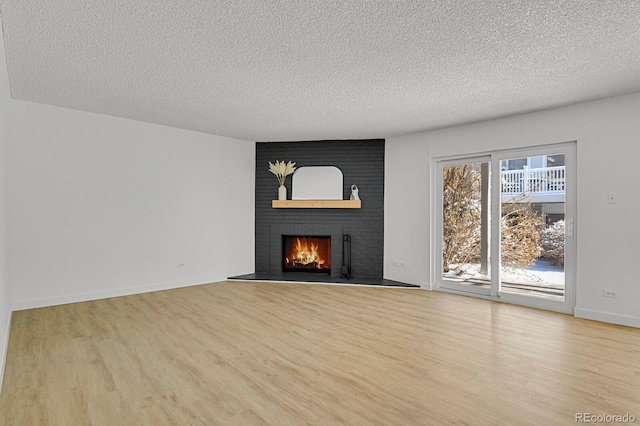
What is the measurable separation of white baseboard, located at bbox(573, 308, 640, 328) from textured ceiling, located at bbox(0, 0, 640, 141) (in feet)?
7.93

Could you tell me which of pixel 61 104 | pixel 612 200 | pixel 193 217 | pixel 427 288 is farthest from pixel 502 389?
pixel 61 104

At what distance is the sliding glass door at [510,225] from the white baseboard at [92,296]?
4.30m

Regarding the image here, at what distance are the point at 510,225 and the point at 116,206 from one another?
216 inches

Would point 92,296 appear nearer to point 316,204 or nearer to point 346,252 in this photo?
point 316,204

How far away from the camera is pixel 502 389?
2365 mm

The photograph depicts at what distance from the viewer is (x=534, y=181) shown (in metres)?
4.62

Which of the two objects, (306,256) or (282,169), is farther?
(306,256)

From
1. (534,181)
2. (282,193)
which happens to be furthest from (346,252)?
(534,181)

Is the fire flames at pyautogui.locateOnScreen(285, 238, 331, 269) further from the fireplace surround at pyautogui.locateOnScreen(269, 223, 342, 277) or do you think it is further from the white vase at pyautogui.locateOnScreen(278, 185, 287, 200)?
the white vase at pyautogui.locateOnScreen(278, 185, 287, 200)

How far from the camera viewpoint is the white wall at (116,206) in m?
4.33

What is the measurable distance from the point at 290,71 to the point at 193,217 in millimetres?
3479

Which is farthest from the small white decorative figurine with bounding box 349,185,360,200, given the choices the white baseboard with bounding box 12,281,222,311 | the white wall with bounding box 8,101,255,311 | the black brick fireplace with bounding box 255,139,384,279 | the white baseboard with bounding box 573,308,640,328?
the white baseboard with bounding box 573,308,640,328

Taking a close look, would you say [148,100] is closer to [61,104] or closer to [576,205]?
[61,104]

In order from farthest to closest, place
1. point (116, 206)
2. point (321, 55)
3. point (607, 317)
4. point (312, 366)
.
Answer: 1. point (116, 206)
2. point (607, 317)
3. point (321, 55)
4. point (312, 366)
